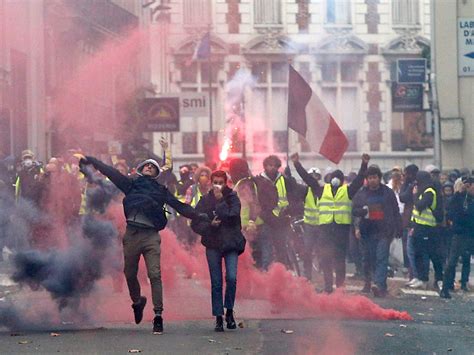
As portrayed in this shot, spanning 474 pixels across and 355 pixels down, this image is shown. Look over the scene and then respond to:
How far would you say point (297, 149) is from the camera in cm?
4556

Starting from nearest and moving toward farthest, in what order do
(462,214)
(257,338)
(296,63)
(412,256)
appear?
(257,338), (462,214), (412,256), (296,63)

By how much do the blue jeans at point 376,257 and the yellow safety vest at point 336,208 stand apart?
413 mm

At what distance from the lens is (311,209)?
20625 mm

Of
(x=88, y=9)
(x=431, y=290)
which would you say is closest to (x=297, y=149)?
(x=88, y=9)

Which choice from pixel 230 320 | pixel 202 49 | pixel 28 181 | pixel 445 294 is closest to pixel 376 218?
pixel 445 294

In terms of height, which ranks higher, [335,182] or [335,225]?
[335,182]

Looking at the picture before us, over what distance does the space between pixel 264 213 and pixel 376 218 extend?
1873 millimetres

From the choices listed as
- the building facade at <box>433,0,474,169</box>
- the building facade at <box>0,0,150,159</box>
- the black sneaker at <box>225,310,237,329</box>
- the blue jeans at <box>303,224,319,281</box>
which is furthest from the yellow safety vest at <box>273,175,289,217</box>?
the building facade at <box>433,0,474,169</box>

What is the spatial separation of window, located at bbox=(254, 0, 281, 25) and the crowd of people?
870 inches

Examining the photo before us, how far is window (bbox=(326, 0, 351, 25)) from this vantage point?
40.7 metres

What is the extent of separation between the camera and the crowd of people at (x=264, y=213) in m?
13.9

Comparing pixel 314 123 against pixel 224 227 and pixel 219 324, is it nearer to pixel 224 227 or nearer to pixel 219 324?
pixel 224 227

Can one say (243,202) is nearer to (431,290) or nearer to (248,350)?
(431,290)

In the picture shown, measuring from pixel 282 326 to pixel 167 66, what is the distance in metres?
31.4
